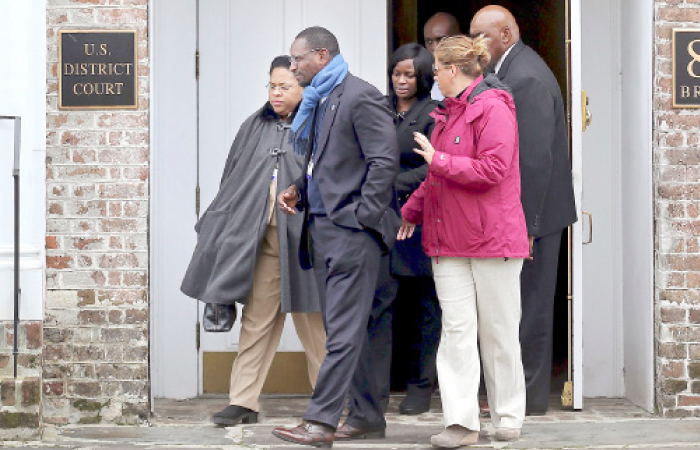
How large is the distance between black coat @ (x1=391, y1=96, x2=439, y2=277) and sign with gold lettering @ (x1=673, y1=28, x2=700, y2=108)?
1.23 metres

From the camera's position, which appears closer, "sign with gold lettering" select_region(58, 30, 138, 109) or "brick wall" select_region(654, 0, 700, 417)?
"sign with gold lettering" select_region(58, 30, 138, 109)

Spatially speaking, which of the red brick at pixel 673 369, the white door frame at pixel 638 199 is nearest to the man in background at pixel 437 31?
the white door frame at pixel 638 199

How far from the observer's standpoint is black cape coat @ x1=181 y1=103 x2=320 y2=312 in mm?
6621

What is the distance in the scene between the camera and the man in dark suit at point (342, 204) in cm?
592

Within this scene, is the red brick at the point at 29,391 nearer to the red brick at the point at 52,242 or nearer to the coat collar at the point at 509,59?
the red brick at the point at 52,242

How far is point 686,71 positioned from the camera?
22.3 ft

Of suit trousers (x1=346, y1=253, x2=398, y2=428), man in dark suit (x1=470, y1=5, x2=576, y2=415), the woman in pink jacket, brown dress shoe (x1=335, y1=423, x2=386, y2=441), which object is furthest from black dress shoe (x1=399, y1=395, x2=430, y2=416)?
the woman in pink jacket

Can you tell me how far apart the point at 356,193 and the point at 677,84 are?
1.90 meters

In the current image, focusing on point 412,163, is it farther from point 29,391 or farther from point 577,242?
point 29,391

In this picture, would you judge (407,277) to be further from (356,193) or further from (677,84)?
(677,84)

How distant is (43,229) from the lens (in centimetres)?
643

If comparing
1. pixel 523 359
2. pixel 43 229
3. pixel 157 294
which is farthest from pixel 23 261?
pixel 523 359

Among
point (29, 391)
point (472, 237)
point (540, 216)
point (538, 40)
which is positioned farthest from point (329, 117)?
point (538, 40)

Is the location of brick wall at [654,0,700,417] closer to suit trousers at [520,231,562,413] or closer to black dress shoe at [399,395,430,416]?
suit trousers at [520,231,562,413]
